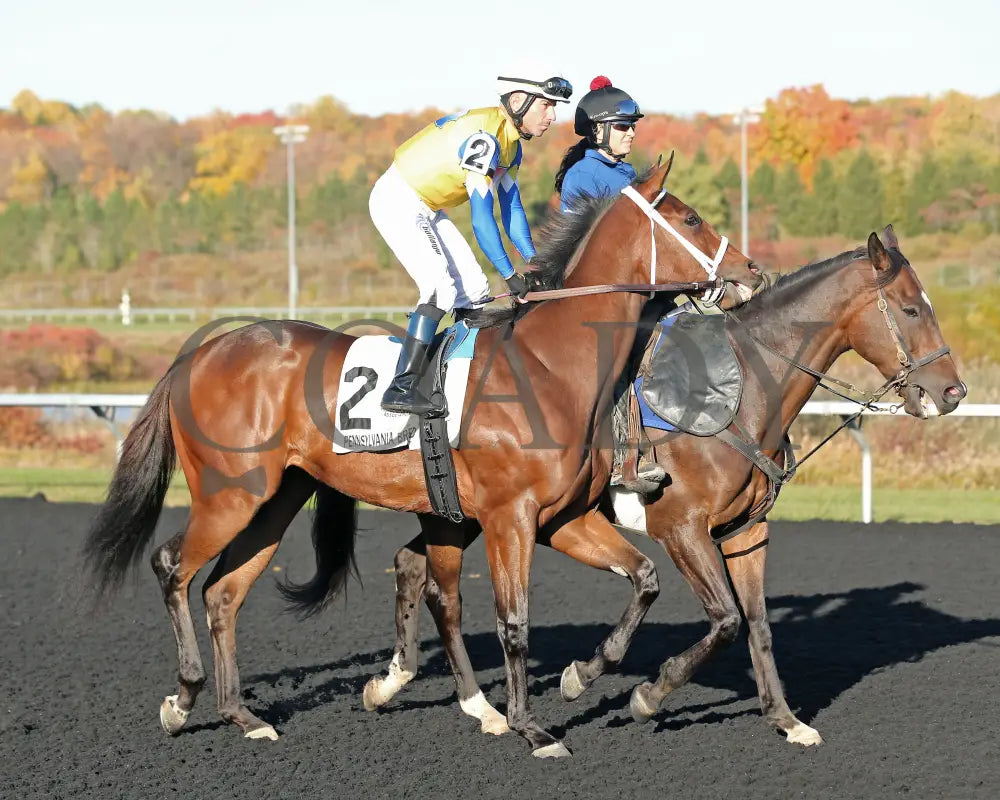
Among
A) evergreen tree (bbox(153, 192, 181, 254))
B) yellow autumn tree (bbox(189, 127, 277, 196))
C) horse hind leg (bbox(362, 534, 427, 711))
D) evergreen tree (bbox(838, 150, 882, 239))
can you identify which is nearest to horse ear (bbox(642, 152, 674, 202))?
horse hind leg (bbox(362, 534, 427, 711))

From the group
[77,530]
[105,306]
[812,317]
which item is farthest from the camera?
[105,306]

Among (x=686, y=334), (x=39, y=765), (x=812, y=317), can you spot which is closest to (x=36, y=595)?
(x=39, y=765)

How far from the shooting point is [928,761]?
161 inches

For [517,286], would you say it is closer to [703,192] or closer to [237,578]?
[237,578]

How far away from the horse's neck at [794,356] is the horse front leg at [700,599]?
0.46 metres

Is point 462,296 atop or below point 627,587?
atop

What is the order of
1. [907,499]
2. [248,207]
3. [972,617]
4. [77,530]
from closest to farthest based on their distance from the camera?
[972,617]
[77,530]
[907,499]
[248,207]

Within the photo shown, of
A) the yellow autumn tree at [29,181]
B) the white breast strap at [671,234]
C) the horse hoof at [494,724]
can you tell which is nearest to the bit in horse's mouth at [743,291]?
the white breast strap at [671,234]

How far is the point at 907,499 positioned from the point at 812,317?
20.6 feet

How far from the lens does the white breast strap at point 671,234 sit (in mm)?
4410

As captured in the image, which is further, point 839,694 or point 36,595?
point 36,595

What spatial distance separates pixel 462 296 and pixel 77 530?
17.3ft

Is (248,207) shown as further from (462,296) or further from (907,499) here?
(462,296)

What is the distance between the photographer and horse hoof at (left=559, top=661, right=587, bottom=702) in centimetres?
463
